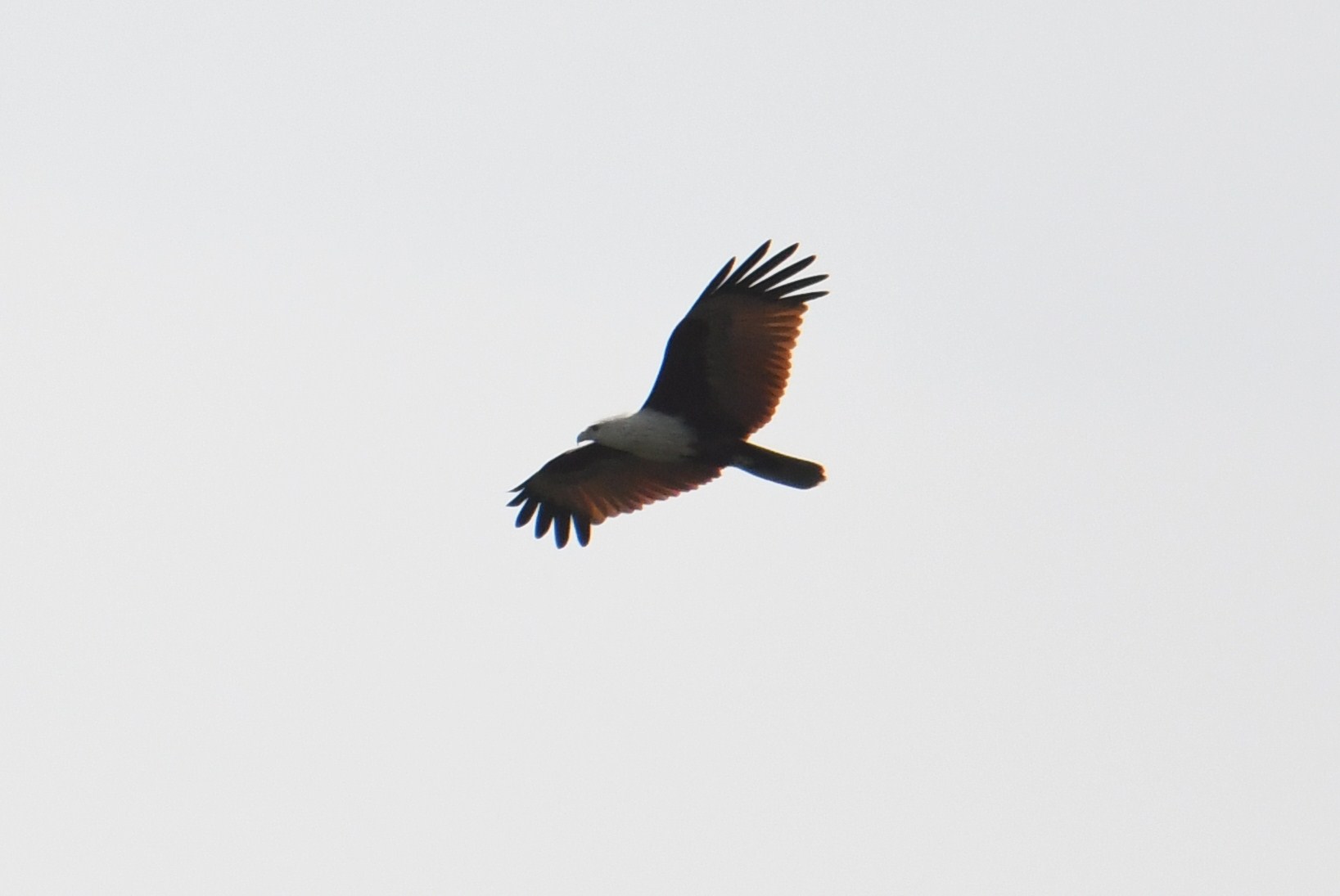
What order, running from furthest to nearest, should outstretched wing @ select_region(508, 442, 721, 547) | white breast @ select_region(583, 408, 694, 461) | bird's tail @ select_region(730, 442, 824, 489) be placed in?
outstretched wing @ select_region(508, 442, 721, 547)
white breast @ select_region(583, 408, 694, 461)
bird's tail @ select_region(730, 442, 824, 489)

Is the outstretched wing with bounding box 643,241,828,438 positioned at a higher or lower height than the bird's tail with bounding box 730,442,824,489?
higher

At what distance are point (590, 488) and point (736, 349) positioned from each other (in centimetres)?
246

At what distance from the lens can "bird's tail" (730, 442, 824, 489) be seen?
16.9 meters

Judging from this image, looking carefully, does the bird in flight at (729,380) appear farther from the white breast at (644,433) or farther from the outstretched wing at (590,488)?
the outstretched wing at (590,488)

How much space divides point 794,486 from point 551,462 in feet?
8.85

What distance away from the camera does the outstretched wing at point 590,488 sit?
18484 mm

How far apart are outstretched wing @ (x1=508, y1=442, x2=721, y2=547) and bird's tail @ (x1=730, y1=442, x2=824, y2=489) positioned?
0.98 m

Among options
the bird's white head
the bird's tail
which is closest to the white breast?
the bird's white head

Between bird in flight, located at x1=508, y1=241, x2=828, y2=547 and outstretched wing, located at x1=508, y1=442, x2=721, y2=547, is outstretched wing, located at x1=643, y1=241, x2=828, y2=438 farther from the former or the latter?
outstretched wing, located at x1=508, y1=442, x2=721, y2=547

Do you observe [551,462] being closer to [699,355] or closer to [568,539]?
[568,539]

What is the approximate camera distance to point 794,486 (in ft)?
55.7

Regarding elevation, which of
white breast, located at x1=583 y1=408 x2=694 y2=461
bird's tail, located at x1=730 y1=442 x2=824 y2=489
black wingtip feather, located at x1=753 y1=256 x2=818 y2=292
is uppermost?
black wingtip feather, located at x1=753 y1=256 x2=818 y2=292

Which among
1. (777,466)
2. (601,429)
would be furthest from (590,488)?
(777,466)

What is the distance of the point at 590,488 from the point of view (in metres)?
18.8
